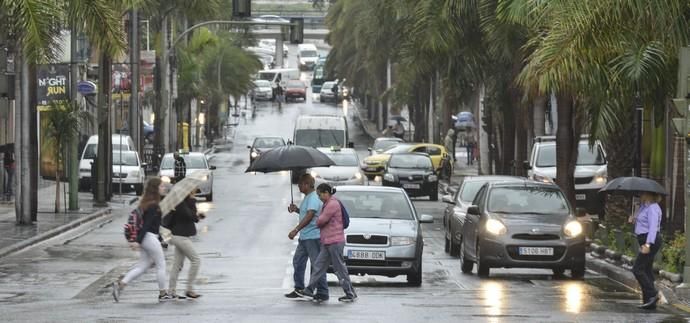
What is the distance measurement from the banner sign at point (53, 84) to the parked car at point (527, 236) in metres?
21.6

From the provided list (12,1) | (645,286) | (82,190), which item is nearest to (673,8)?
(645,286)

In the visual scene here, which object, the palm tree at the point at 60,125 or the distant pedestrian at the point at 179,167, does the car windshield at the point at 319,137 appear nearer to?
the distant pedestrian at the point at 179,167

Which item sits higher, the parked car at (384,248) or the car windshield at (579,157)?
the car windshield at (579,157)

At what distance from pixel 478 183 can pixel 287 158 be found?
6.95m

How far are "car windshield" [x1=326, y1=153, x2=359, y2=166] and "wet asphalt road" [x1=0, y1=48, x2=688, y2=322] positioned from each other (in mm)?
13126

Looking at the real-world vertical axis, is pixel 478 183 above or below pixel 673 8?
below

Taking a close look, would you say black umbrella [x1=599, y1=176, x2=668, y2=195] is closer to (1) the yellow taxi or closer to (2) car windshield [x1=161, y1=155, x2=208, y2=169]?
(2) car windshield [x1=161, y1=155, x2=208, y2=169]

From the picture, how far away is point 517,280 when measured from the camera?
25.0 m

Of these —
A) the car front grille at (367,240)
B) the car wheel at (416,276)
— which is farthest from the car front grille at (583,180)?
the car front grille at (367,240)

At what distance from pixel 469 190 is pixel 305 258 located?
37.1ft

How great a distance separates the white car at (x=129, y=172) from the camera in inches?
2148

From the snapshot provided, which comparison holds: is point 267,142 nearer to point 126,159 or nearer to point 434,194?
point 126,159

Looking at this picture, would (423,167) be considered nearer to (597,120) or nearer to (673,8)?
(597,120)

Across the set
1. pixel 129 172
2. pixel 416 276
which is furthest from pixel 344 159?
pixel 416 276
